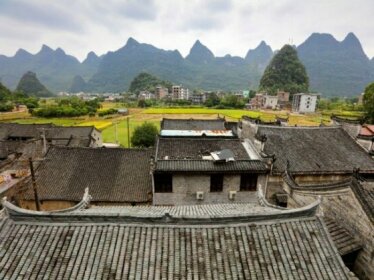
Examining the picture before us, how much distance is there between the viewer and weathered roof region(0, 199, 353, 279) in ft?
25.6

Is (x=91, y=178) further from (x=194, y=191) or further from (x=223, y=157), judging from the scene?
(x=223, y=157)

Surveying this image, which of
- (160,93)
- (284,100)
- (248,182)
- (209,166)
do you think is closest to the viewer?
(209,166)

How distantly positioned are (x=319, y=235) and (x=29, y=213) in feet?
33.2

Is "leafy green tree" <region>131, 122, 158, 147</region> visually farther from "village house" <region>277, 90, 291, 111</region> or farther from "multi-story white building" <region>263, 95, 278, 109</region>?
"village house" <region>277, 90, 291, 111</region>

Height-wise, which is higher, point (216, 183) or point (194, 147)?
point (194, 147)

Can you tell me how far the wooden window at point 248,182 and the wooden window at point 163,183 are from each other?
18.5 feet

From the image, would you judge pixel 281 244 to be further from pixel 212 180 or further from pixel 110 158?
pixel 110 158

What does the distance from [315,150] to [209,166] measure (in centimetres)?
1175

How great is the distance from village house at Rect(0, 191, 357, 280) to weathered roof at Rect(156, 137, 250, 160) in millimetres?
13175

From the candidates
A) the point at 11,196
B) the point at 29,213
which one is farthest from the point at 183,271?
the point at 11,196

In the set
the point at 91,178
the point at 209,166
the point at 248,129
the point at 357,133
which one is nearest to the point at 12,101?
the point at 91,178

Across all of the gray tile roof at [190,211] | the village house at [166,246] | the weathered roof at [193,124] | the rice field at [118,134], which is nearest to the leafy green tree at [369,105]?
the weathered roof at [193,124]

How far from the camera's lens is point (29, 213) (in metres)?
8.91

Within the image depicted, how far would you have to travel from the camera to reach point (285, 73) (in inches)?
5896
